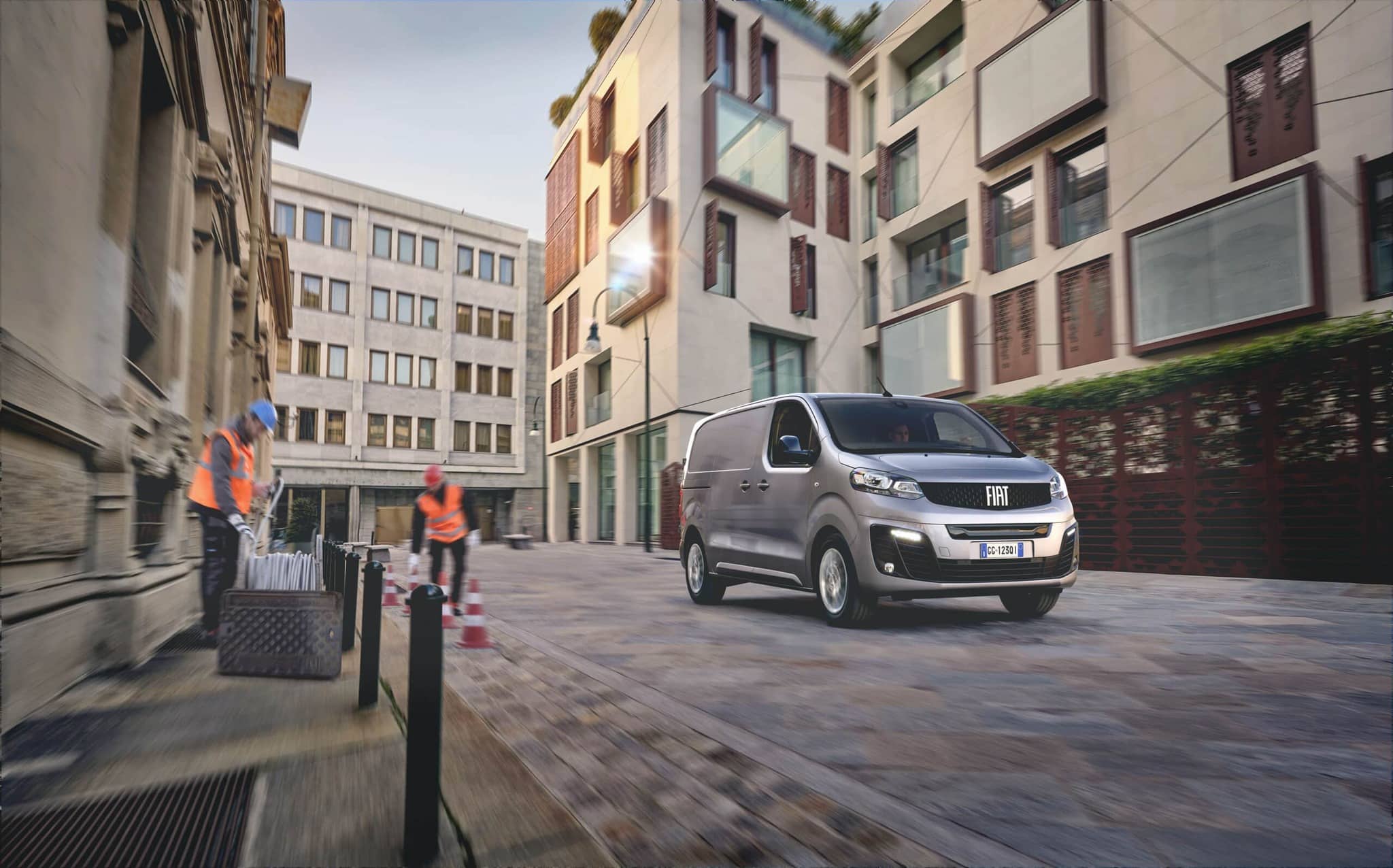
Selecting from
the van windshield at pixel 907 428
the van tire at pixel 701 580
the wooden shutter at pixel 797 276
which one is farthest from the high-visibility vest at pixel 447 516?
the wooden shutter at pixel 797 276

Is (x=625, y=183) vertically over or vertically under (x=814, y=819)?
over

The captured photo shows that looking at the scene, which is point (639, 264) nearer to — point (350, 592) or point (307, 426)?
point (307, 426)

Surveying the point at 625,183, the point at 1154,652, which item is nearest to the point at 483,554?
the point at 625,183

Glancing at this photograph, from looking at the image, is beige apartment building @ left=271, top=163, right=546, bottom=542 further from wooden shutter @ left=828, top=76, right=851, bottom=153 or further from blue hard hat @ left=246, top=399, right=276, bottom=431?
Result: blue hard hat @ left=246, top=399, right=276, bottom=431

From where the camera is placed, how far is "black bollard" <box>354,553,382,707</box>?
415cm

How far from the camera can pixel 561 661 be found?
18.5ft

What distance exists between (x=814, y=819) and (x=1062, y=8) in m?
21.8

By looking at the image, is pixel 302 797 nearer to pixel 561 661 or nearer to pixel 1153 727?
pixel 561 661

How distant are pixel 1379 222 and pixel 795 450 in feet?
44.1

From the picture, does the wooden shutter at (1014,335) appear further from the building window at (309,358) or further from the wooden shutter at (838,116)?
the building window at (309,358)

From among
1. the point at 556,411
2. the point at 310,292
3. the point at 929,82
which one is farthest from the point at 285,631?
the point at 310,292

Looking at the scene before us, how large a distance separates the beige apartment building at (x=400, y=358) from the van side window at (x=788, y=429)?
3248 cm

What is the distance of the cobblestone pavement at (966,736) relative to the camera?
248 cm

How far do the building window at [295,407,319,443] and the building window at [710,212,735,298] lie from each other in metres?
23.5
